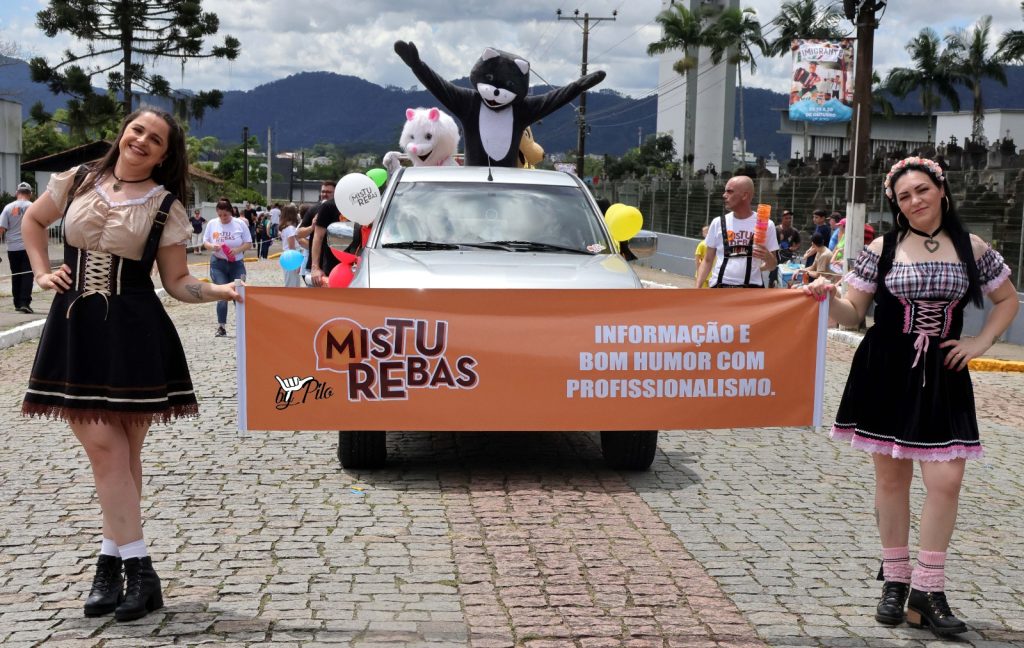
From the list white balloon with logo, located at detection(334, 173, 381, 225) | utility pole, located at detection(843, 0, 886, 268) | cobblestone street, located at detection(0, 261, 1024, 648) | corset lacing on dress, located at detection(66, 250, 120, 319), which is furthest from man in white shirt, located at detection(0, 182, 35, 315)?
corset lacing on dress, located at detection(66, 250, 120, 319)

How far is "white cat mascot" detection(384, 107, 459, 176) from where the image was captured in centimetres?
1439

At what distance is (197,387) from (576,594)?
23.1 ft

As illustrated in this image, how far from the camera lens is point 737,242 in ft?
30.8

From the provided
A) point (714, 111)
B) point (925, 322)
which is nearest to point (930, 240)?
point (925, 322)

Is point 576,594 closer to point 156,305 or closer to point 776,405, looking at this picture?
point 776,405

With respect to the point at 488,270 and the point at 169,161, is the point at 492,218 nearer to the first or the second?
the point at 488,270

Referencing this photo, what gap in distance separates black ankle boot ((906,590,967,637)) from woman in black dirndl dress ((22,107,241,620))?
123 inches

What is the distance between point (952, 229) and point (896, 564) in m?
1.44

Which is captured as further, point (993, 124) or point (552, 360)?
point (993, 124)

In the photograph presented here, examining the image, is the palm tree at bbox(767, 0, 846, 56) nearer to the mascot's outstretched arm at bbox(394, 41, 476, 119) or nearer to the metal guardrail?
the metal guardrail

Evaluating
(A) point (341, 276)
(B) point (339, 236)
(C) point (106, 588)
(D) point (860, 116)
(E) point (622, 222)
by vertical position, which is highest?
(D) point (860, 116)

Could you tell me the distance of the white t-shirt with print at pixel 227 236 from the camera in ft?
50.4

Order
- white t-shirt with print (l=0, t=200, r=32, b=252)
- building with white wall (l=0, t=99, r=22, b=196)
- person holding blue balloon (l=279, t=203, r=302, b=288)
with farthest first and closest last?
building with white wall (l=0, t=99, r=22, b=196) → white t-shirt with print (l=0, t=200, r=32, b=252) → person holding blue balloon (l=279, t=203, r=302, b=288)

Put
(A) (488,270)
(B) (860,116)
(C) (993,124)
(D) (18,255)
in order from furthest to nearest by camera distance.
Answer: (C) (993,124)
(B) (860,116)
(D) (18,255)
(A) (488,270)
